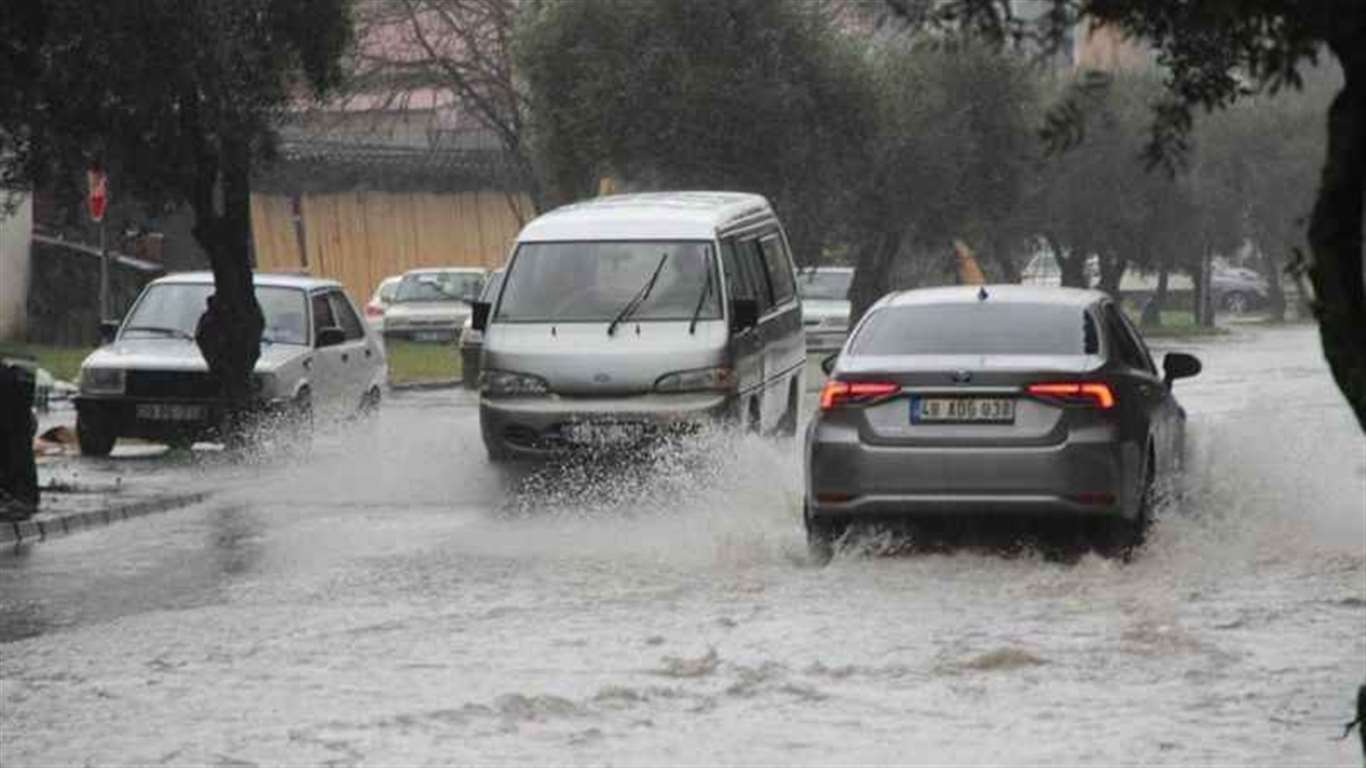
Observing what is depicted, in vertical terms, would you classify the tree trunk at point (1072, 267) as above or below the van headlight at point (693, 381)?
below

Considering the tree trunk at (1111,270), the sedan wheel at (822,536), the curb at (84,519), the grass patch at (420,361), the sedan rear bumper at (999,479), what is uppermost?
the sedan rear bumper at (999,479)

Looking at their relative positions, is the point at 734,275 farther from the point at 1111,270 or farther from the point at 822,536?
the point at 1111,270

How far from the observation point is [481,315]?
2212 cm

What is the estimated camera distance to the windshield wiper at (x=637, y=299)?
21.3 meters

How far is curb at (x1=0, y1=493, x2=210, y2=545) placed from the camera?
18359 mm

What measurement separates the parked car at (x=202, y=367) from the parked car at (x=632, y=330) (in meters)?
3.92

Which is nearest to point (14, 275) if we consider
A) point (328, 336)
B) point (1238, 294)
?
point (328, 336)

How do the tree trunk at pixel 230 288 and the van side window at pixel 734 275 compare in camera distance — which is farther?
the tree trunk at pixel 230 288

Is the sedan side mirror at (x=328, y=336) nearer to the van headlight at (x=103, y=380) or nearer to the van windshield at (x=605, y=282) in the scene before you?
the van headlight at (x=103, y=380)

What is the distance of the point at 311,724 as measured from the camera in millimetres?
11031

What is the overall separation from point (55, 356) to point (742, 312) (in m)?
20.6

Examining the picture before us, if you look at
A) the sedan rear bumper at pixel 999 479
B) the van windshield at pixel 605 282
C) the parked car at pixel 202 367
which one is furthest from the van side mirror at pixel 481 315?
the sedan rear bumper at pixel 999 479

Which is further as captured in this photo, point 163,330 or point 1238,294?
point 1238,294

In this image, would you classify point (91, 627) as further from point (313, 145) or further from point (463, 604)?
point (313, 145)
